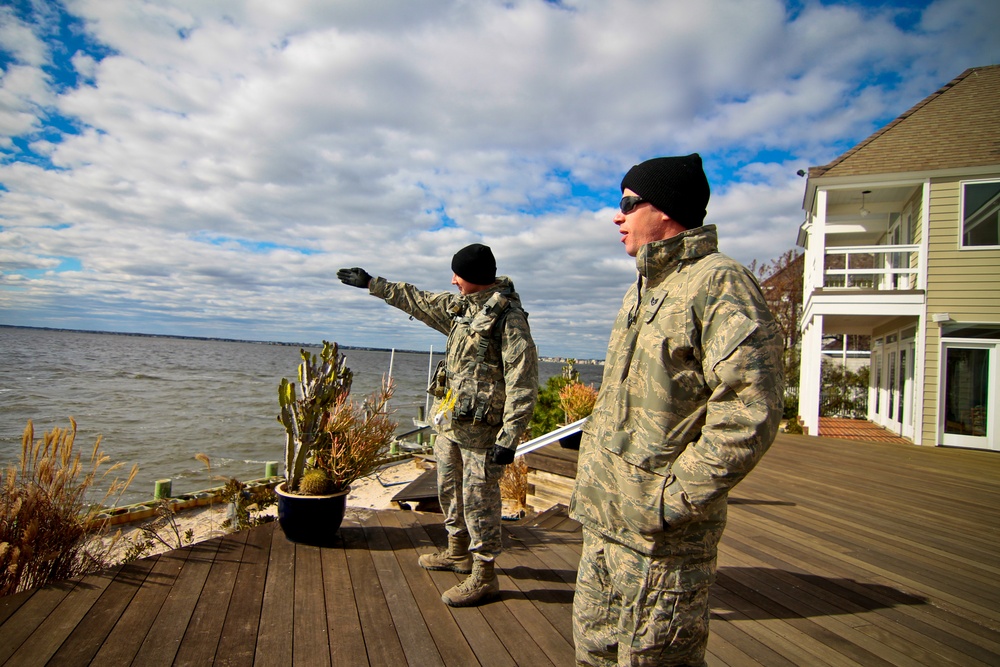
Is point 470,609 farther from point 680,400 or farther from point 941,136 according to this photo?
point 941,136

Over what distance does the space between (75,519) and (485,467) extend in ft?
9.10

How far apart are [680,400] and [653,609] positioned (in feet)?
1.89

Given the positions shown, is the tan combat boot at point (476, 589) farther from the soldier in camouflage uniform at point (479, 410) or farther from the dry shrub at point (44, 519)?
the dry shrub at point (44, 519)

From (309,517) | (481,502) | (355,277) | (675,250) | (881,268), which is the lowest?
(309,517)

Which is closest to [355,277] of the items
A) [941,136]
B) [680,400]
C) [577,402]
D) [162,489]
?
[680,400]

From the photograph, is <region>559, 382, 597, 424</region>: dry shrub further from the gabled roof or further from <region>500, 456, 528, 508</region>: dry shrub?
the gabled roof

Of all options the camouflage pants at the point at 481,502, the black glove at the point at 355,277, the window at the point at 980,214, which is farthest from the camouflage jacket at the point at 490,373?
the window at the point at 980,214

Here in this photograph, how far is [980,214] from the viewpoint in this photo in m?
10.1

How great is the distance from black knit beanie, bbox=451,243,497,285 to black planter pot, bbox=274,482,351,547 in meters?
1.89

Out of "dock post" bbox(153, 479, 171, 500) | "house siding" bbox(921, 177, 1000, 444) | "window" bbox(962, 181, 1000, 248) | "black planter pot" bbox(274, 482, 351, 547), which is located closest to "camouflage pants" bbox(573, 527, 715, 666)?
"black planter pot" bbox(274, 482, 351, 547)

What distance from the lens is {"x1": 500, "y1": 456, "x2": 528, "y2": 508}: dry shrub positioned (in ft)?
21.2

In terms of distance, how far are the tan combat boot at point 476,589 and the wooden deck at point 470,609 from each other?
0.20 ft

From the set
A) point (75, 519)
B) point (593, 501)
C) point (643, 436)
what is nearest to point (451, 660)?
point (593, 501)

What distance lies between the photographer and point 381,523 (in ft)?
14.1
